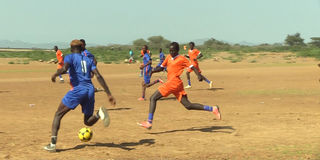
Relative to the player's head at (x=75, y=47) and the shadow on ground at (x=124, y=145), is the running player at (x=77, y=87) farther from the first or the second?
the shadow on ground at (x=124, y=145)

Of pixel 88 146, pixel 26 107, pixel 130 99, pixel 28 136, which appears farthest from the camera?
pixel 130 99

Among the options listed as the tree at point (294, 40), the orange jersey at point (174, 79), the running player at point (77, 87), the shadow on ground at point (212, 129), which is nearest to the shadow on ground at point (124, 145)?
the running player at point (77, 87)

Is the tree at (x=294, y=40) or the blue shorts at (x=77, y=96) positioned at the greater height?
the tree at (x=294, y=40)

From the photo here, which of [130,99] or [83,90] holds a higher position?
[83,90]

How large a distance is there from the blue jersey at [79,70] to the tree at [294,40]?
9333 cm

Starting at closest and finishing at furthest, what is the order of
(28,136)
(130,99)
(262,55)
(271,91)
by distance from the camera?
(28,136)
(130,99)
(271,91)
(262,55)

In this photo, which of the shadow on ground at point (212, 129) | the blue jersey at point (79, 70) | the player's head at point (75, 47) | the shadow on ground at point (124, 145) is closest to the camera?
the blue jersey at point (79, 70)

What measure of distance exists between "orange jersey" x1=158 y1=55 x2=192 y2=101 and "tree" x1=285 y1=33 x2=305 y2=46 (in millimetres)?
90939

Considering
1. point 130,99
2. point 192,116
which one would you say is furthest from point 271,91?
point 192,116

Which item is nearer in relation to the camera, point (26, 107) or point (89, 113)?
point (89, 113)

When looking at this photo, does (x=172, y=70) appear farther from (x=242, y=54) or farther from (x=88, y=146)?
(x=242, y=54)

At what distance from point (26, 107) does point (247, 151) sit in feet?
27.8

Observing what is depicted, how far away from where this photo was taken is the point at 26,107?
13.6m

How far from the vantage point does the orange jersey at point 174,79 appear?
356 inches
